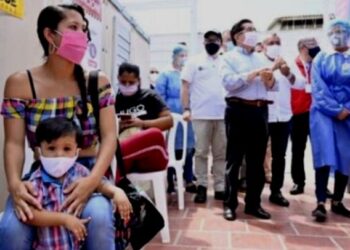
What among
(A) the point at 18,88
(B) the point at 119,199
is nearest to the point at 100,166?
(B) the point at 119,199

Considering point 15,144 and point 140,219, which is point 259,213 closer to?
point 140,219

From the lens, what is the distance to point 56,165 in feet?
4.18

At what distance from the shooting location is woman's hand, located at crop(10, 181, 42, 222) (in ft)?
3.88

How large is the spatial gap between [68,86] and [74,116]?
128 mm

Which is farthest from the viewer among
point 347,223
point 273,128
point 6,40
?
point 273,128

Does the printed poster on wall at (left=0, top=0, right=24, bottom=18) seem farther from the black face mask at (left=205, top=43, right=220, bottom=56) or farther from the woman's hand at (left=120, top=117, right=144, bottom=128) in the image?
the black face mask at (left=205, top=43, right=220, bottom=56)

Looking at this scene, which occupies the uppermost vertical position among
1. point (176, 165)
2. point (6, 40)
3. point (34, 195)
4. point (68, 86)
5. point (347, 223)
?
point (6, 40)

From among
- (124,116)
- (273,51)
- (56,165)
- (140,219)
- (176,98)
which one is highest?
(273,51)

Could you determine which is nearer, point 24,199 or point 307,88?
point 24,199

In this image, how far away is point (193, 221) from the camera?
2.71 meters

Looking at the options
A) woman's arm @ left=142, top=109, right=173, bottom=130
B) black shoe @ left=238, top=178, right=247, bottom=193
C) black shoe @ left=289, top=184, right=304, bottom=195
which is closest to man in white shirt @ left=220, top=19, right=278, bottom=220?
woman's arm @ left=142, top=109, right=173, bottom=130

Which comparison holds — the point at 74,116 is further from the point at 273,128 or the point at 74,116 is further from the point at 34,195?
the point at 273,128

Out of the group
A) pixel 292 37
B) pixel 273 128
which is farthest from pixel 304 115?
pixel 292 37

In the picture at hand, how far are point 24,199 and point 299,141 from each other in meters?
2.87
